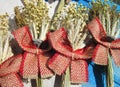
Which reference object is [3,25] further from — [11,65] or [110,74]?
[110,74]

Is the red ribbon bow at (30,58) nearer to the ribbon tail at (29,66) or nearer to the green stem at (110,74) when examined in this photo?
the ribbon tail at (29,66)

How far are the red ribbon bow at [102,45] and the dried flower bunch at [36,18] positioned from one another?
0.59 ft

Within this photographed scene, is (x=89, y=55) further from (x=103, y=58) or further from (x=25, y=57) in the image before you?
(x=25, y=57)

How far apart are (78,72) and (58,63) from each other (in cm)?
8

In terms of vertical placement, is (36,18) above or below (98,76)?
above

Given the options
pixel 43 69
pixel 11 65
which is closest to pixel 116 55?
pixel 43 69

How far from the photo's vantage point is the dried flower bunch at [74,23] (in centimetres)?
139

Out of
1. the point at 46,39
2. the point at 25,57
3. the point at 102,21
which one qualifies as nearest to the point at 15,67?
the point at 25,57

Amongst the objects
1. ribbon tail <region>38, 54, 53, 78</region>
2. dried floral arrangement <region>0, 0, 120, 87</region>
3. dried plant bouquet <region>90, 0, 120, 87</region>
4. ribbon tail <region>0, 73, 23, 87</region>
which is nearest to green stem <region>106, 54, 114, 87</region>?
dried floral arrangement <region>0, 0, 120, 87</region>

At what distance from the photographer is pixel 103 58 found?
138 centimetres

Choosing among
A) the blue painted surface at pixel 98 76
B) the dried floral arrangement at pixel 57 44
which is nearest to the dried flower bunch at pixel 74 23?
the dried floral arrangement at pixel 57 44

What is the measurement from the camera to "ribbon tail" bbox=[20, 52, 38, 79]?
130cm

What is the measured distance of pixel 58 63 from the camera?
4.35 ft

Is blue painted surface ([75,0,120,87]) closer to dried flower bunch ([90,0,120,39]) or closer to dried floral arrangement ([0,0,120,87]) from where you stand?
dried floral arrangement ([0,0,120,87])
